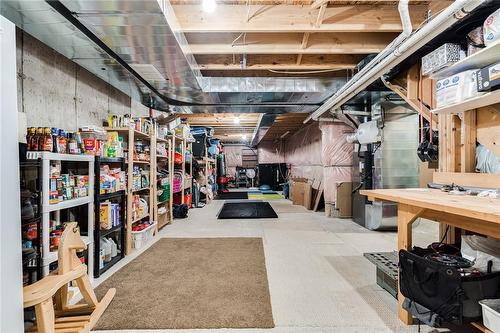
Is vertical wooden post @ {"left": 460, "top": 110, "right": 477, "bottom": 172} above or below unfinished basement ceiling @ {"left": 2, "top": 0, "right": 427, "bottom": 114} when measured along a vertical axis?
below

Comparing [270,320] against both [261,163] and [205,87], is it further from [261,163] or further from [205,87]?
[261,163]

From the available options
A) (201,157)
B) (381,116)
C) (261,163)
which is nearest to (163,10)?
(381,116)

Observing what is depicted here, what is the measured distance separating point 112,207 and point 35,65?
57.3 inches

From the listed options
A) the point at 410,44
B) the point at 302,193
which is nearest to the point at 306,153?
the point at 302,193

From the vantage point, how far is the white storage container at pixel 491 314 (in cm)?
119

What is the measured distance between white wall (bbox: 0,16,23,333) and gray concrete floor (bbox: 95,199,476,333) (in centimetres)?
115

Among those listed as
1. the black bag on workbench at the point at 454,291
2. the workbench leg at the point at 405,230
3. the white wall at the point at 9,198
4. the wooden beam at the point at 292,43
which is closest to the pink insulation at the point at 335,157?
the wooden beam at the point at 292,43

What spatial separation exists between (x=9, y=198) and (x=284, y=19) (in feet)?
8.06

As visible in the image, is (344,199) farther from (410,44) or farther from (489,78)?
(489,78)

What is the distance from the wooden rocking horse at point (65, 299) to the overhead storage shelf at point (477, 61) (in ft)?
8.99

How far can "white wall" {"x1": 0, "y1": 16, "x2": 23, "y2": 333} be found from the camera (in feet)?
4.03

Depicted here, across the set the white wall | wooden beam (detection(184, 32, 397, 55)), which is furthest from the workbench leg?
the white wall

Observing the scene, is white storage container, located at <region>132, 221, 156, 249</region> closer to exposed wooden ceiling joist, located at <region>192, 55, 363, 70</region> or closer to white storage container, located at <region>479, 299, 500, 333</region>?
exposed wooden ceiling joist, located at <region>192, 55, 363, 70</region>

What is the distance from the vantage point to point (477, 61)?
1610 millimetres
